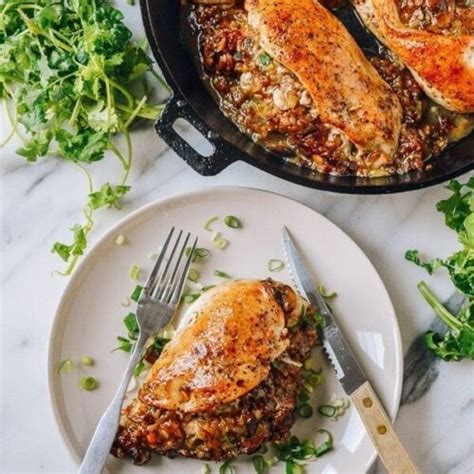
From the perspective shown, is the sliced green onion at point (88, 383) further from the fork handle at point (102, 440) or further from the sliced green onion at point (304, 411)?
the sliced green onion at point (304, 411)

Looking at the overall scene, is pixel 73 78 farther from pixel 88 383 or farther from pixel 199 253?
pixel 88 383

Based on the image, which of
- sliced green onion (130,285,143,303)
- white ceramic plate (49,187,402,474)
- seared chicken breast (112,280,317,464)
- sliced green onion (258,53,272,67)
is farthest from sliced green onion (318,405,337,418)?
sliced green onion (258,53,272,67)

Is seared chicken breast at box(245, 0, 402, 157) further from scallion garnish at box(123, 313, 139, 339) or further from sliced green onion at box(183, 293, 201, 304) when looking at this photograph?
scallion garnish at box(123, 313, 139, 339)

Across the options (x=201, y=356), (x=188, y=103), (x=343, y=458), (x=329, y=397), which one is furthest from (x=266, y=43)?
(x=343, y=458)

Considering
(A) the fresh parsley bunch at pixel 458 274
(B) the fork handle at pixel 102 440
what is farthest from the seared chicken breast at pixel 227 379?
(A) the fresh parsley bunch at pixel 458 274

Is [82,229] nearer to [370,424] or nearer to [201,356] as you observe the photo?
[201,356]

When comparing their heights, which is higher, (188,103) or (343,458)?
(188,103)

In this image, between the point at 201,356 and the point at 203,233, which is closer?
the point at 201,356
